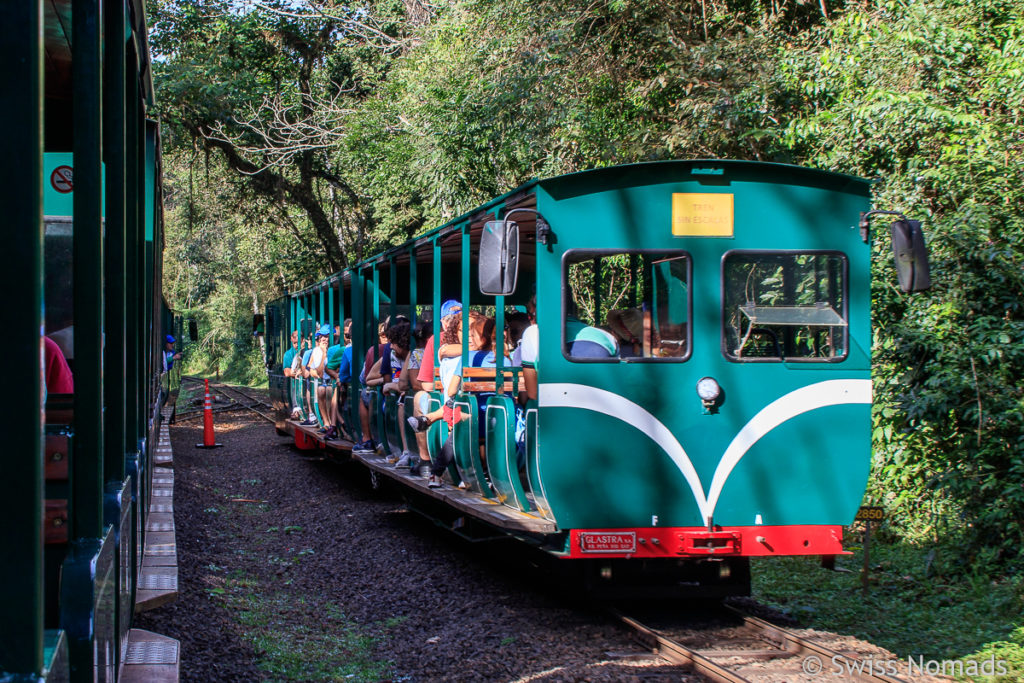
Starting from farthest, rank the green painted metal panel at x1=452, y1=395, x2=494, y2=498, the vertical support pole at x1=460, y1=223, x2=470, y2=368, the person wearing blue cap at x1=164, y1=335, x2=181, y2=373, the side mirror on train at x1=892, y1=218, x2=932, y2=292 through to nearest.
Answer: the person wearing blue cap at x1=164, y1=335, x2=181, y2=373 < the vertical support pole at x1=460, y1=223, x2=470, y2=368 < the green painted metal panel at x1=452, y1=395, x2=494, y2=498 < the side mirror on train at x1=892, y1=218, x2=932, y2=292

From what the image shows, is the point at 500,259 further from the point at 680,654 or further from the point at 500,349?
the point at 680,654

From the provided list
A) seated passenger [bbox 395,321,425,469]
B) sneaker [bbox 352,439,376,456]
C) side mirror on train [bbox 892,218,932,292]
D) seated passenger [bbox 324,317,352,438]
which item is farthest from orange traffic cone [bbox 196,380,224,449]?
side mirror on train [bbox 892,218,932,292]

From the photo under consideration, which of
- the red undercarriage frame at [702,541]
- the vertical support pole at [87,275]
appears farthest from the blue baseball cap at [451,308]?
the vertical support pole at [87,275]

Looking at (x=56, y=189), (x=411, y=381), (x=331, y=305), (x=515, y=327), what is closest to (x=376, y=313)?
(x=411, y=381)

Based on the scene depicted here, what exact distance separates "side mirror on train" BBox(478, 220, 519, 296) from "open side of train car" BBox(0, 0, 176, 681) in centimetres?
197

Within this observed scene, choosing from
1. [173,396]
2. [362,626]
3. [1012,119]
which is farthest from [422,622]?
[173,396]

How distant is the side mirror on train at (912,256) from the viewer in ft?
18.4

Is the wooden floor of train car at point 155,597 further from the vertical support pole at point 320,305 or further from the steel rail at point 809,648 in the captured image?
the vertical support pole at point 320,305

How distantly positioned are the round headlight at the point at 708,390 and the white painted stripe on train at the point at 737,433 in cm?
27

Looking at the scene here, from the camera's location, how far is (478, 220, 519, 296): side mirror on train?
5.90 m

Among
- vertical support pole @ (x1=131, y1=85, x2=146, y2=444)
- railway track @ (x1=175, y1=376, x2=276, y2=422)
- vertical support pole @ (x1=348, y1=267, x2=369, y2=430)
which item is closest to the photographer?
vertical support pole @ (x1=131, y1=85, x2=146, y2=444)

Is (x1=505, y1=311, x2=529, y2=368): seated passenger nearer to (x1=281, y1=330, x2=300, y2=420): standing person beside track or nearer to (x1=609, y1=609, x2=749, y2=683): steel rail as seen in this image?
(x1=609, y1=609, x2=749, y2=683): steel rail

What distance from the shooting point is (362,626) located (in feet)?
21.9

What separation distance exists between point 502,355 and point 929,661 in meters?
3.32
